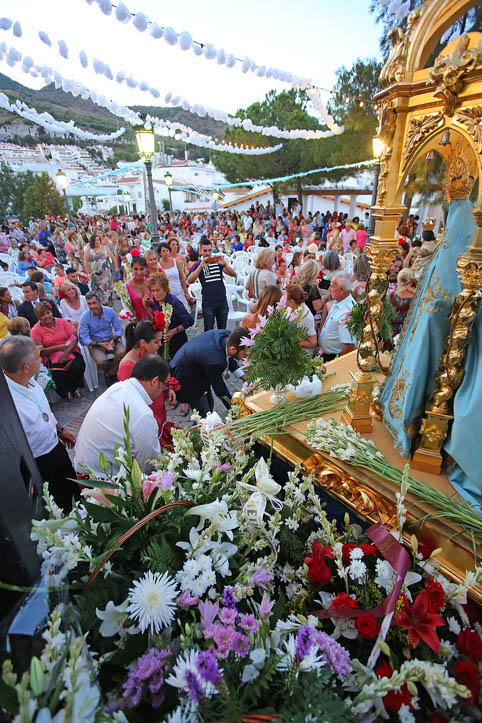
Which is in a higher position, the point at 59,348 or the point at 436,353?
the point at 436,353

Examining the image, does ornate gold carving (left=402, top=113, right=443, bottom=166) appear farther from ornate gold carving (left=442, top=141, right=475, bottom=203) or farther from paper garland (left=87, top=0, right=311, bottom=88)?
paper garland (left=87, top=0, right=311, bottom=88)

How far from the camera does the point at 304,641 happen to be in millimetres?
964

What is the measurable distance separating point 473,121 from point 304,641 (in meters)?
1.68

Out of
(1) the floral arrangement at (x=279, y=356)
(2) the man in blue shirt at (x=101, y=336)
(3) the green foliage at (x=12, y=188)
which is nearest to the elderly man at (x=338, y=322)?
(1) the floral arrangement at (x=279, y=356)

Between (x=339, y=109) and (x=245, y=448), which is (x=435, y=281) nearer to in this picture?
(x=245, y=448)

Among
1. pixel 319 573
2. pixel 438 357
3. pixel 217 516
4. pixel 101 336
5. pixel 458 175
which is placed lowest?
pixel 101 336

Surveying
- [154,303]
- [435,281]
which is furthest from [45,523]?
[154,303]

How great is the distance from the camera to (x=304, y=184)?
33719mm

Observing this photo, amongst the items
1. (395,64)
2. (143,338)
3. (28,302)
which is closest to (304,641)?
(395,64)

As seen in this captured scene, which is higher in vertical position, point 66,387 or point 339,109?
point 339,109

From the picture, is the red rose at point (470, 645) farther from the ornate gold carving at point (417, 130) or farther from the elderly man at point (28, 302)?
the elderly man at point (28, 302)

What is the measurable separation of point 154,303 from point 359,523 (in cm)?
396

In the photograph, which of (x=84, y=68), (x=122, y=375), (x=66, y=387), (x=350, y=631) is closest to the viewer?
(x=350, y=631)

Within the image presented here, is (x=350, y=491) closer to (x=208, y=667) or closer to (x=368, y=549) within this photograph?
(x=368, y=549)
